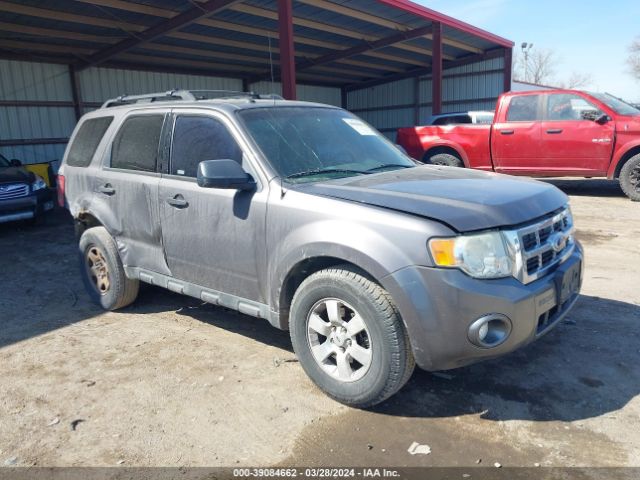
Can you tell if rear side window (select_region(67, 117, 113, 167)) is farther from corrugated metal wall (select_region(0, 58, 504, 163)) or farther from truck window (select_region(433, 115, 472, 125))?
corrugated metal wall (select_region(0, 58, 504, 163))

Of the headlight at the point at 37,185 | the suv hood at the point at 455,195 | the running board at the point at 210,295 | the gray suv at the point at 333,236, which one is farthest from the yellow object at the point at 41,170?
the suv hood at the point at 455,195

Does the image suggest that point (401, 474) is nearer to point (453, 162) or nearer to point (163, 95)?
point (163, 95)

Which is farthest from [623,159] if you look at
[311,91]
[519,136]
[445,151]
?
[311,91]

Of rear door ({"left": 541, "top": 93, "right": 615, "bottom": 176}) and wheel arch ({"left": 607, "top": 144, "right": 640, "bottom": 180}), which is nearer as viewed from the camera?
wheel arch ({"left": 607, "top": 144, "right": 640, "bottom": 180})

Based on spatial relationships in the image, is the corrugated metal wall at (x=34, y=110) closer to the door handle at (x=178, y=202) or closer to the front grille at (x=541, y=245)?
the door handle at (x=178, y=202)

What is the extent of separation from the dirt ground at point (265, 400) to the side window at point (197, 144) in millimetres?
1433

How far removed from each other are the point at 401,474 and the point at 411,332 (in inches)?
27.4

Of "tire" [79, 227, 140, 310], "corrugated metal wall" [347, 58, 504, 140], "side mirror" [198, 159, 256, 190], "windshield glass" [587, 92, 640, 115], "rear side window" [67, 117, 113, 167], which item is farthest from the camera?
"corrugated metal wall" [347, 58, 504, 140]

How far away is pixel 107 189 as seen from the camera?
4637 millimetres

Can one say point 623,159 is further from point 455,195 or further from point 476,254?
point 476,254

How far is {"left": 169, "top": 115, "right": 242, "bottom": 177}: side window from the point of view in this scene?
146 inches

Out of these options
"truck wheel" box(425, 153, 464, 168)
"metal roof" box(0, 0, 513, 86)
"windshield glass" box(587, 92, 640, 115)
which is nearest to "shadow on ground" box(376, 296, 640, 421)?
"windshield glass" box(587, 92, 640, 115)

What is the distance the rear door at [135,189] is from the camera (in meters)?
4.22

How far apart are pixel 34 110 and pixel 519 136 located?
13.8 m
